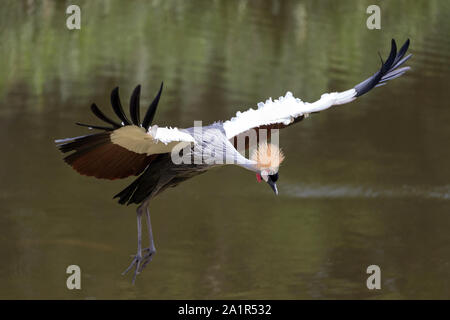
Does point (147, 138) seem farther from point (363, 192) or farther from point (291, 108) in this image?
point (363, 192)

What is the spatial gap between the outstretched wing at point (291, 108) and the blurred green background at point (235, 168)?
3.23 m

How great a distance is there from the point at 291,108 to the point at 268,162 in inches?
26.0

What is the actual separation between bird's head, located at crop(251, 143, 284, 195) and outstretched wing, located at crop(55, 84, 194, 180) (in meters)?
0.61

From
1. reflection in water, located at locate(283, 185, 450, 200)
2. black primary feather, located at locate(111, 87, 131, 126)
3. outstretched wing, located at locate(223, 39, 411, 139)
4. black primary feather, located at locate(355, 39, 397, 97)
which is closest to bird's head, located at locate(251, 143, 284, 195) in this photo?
outstretched wing, located at locate(223, 39, 411, 139)

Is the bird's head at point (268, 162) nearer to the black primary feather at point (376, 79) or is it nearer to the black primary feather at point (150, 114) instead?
the black primary feather at point (376, 79)

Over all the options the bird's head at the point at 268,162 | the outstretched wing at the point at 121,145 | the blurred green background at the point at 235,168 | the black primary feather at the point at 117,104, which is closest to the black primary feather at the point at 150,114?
the outstretched wing at the point at 121,145

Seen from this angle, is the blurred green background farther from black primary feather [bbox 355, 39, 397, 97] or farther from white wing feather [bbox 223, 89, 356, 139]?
black primary feather [bbox 355, 39, 397, 97]

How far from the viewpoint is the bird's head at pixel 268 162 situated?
283 inches

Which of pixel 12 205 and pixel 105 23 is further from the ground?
pixel 105 23

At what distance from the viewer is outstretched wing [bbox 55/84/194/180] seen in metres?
6.32

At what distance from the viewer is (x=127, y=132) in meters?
6.51

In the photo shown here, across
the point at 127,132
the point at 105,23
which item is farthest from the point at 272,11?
the point at 127,132

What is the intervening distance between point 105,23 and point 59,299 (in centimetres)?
948

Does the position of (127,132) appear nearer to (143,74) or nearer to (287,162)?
(287,162)
